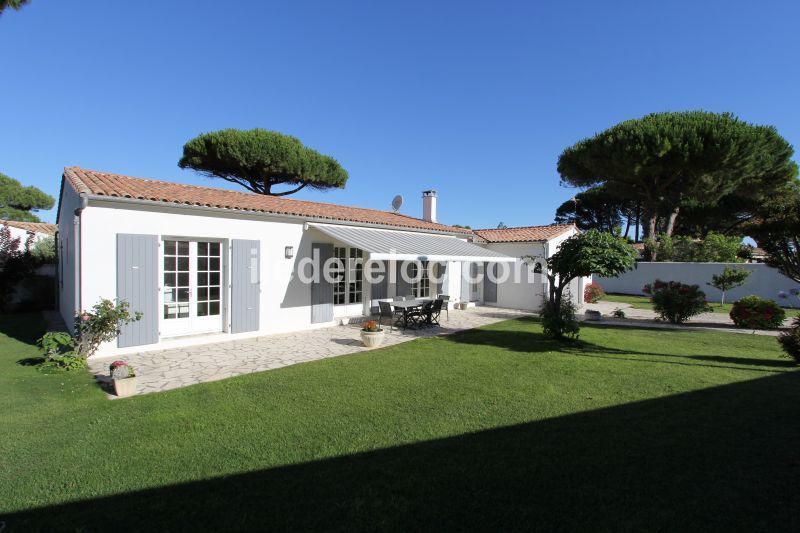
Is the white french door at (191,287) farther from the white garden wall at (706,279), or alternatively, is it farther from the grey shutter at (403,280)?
the white garden wall at (706,279)

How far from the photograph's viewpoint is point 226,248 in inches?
→ 556

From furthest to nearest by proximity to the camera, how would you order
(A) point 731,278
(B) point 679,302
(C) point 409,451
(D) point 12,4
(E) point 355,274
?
1. (A) point 731,278
2. (B) point 679,302
3. (E) point 355,274
4. (D) point 12,4
5. (C) point 409,451

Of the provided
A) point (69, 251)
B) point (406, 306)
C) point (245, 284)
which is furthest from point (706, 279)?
point (69, 251)

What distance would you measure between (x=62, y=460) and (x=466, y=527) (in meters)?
5.81

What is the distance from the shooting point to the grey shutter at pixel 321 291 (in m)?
16.7

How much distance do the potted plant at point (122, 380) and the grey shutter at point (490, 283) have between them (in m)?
22.0

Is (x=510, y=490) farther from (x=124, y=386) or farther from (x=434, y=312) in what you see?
(x=434, y=312)

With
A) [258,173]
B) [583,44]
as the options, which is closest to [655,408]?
[583,44]

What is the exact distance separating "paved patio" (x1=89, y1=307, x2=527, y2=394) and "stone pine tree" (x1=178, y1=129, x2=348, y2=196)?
78.0ft

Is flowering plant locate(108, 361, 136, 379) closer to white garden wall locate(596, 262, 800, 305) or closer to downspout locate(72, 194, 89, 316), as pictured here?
downspout locate(72, 194, 89, 316)

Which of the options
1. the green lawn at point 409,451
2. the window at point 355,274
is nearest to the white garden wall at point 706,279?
the window at point 355,274

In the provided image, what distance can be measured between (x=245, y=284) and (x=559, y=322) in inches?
467

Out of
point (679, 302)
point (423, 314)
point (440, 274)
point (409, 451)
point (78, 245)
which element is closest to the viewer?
point (409, 451)

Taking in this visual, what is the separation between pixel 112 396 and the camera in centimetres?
844
